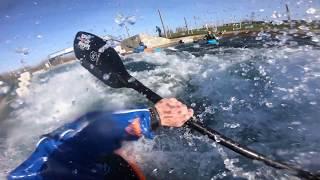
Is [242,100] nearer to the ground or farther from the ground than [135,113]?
nearer to the ground

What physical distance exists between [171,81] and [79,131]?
8.85 meters

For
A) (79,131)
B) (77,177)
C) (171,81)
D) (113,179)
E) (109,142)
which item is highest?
(79,131)

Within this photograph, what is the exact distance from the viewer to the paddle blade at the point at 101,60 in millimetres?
4699

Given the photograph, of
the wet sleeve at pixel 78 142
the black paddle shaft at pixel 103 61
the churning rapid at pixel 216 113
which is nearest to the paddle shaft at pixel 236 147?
the churning rapid at pixel 216 113

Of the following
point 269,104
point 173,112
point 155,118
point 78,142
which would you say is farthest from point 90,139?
point 269,104

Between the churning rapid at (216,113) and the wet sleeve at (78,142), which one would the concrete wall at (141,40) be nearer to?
the churning rapid at (216,113)

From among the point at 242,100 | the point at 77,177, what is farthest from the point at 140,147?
the point at 242,100

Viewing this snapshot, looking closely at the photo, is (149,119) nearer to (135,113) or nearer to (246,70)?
(135,113)

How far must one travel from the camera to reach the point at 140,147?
560 cm

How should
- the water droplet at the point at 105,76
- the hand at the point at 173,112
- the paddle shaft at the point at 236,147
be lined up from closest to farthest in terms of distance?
the hand at the point at 173,112
the paddle shaft at the point at 236,147
the water droplet at the point at 105,76

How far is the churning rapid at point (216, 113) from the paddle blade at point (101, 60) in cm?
41

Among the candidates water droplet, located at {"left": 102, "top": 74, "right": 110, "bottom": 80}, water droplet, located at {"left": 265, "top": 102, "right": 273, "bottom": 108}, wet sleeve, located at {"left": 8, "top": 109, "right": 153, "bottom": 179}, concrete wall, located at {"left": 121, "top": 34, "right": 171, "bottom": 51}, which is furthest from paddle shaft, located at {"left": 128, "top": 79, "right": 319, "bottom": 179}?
concrete wall, located at {"left": 121, "top": 34, "right": 171, "bottom": 51}

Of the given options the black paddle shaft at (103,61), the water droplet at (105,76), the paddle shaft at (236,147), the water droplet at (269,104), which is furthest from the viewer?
the water droplet at (269,104)

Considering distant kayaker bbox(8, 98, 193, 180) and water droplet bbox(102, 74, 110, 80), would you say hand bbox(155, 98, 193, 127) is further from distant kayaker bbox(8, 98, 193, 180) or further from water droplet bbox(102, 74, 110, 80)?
water droplet bbox(102, 74, 110, 80)
